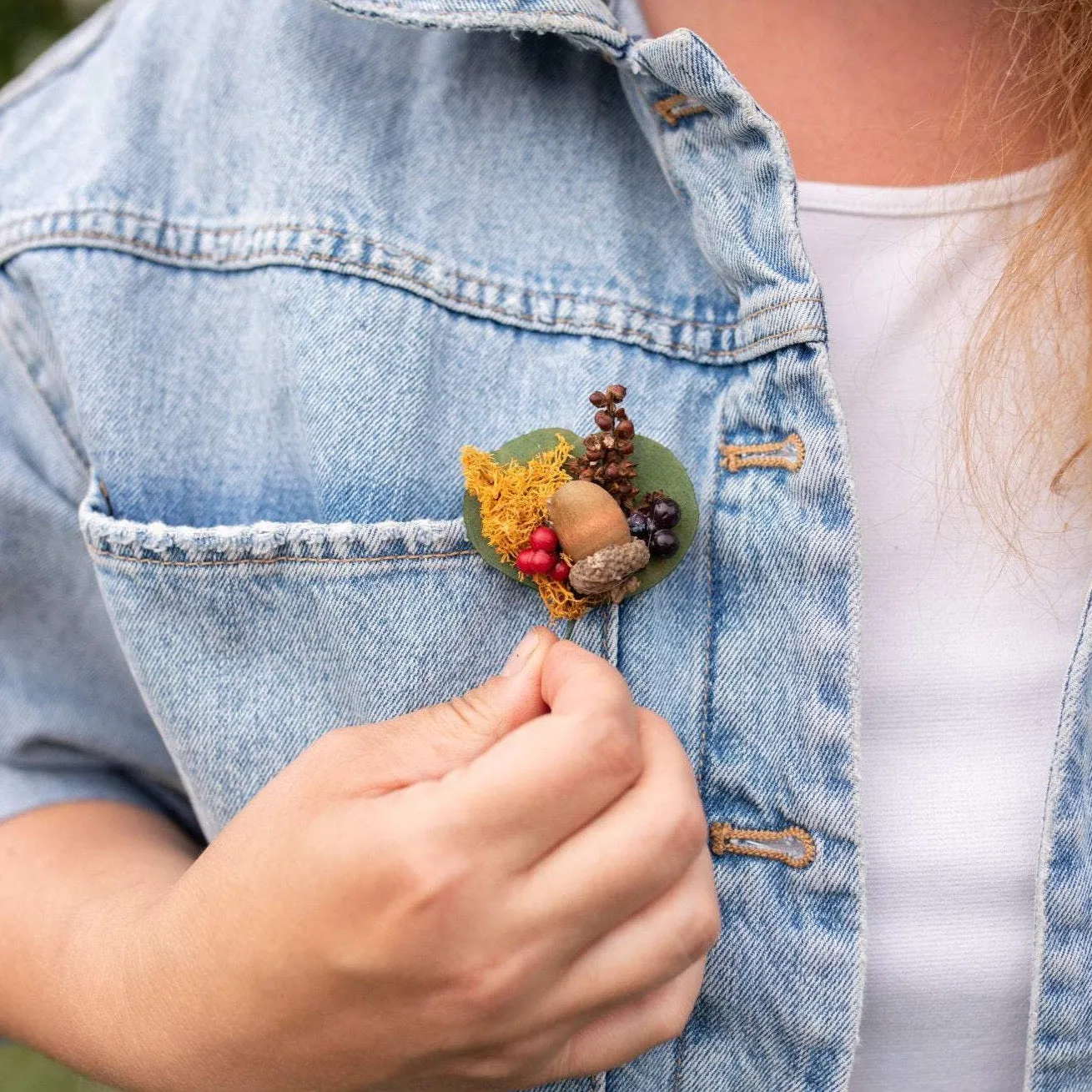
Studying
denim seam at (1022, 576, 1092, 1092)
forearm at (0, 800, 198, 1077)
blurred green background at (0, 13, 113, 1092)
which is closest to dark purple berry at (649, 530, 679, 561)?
denim seam at (1022, 576, 1092, 1092)

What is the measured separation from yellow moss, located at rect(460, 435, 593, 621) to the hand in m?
0.10

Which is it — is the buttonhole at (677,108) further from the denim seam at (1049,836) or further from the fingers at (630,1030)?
the fingers at (630,1030)

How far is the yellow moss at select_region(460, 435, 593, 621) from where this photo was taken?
77 cm

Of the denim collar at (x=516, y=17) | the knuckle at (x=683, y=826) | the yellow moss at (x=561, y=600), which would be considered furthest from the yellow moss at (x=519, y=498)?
the denim collar at (x=516, y=17)

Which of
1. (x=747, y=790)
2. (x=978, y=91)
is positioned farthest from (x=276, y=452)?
(x=978, y=91)

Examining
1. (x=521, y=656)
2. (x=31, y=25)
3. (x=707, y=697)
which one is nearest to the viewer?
(x=521, y=656)

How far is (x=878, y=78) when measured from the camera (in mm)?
878

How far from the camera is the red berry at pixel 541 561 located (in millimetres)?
763

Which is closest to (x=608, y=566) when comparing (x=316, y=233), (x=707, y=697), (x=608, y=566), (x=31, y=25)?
(x=608, y=566)

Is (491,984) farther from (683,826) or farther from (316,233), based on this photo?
(316,233)

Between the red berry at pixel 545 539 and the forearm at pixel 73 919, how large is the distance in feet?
1.34

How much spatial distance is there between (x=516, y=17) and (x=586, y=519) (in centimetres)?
42

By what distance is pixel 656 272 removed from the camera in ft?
2.88

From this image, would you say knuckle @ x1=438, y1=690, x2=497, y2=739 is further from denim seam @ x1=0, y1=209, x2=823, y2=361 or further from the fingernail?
denim seam @ x1=0, y1=209, x2=823, y2=361
